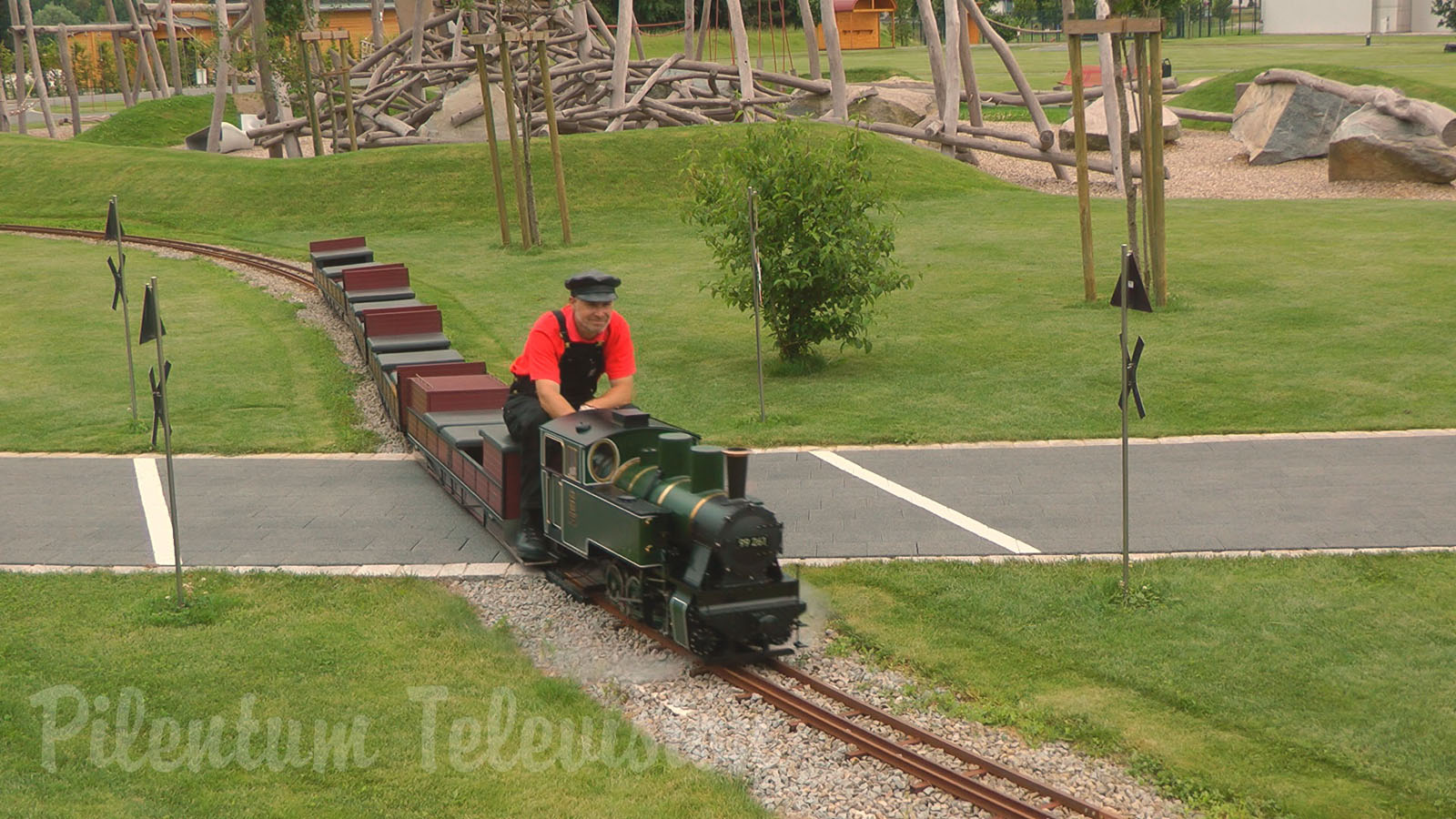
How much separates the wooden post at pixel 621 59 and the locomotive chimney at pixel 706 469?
32.7m

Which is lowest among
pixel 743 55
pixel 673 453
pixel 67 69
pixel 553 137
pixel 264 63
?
pixel 673 453

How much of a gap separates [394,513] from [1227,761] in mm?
9306

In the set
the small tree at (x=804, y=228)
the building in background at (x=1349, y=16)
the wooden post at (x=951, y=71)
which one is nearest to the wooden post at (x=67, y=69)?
the wooden post at (x=951, y=71)

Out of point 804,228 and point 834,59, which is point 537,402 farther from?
point 834,59

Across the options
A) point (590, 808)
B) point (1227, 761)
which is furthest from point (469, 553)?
point (1227, 761)

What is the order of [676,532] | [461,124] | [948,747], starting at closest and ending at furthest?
[948,747] → [676,532] → [461,124]

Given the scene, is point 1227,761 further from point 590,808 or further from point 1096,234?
point 1096,234

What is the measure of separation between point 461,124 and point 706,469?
40.8m

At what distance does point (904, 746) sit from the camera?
9.41m

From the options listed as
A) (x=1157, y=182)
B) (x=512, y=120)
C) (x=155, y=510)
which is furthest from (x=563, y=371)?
(x=512, y=120)

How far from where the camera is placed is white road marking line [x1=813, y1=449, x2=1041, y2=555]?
1325 centimetres

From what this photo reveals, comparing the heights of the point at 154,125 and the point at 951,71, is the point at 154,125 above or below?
above

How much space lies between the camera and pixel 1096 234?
30.9m

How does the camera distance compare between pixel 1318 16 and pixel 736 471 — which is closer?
pixel 736 471
